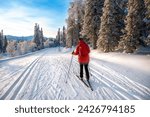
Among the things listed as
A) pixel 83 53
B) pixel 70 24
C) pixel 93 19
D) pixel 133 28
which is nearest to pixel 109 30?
pixel 133 28

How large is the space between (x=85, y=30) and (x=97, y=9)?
12.8 feet

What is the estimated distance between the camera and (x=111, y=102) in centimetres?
735

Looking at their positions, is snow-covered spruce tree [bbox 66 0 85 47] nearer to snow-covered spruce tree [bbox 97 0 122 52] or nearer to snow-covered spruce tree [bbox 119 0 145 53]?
snow-covered spruce tree [bbox 97 0 122 52]

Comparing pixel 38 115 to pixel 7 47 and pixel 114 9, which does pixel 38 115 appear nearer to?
pixel 114 9

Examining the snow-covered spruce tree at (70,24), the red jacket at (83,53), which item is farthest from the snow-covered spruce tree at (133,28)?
the snow-covered spruce tree at (70,24)

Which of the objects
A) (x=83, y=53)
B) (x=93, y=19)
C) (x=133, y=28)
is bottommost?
(x=83, y=53)

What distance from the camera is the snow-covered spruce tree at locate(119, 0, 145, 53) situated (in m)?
23.3

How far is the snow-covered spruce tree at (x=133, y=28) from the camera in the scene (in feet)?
76.3

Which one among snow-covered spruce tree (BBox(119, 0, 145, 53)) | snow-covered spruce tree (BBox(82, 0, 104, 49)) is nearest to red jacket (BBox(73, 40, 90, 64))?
snow-covered spruce tree (BBox(119, 0, 145, 53))

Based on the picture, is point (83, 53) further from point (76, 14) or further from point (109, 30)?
point (76, 14)

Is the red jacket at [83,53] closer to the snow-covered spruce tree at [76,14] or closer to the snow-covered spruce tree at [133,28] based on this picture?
the snow-covered spruce tree at [133,28]

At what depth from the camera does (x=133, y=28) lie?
934 inches

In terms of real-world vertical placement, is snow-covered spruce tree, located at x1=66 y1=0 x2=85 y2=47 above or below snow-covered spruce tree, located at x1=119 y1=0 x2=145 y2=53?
above

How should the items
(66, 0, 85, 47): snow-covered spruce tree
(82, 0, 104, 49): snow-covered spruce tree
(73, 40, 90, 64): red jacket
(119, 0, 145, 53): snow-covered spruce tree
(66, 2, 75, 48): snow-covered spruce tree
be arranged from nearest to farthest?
(73, 40, 90, 64): red jacket < (119, 0, 145, 53): snow-covered spruce tree < (82, 0, 104, 49): snow-covered spruce tree < (66, 0, 85, 47): snow-covered spruce tree < (66, 2, 75, 48): snow-covered spruce tree
